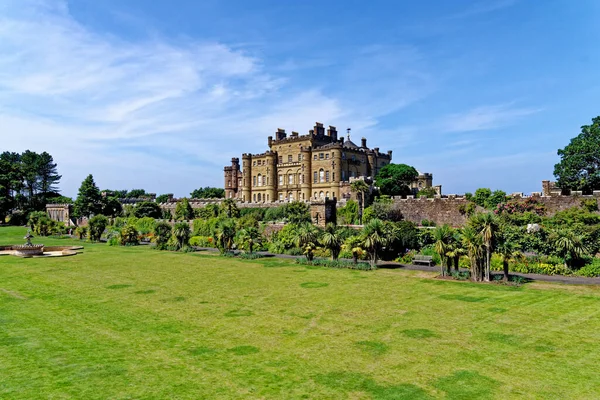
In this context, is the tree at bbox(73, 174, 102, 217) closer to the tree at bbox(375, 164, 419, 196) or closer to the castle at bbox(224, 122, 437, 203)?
the castle at bbox(224, 122, 437, 203)

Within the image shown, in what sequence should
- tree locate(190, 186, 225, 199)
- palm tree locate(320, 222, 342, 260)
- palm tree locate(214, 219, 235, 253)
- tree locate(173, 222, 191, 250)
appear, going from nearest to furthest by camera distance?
palm tree locate(320, 222, 342, 260), palm tree locate(214, 219, 235, 253), tree locate(173, 222, 191, 250), tree locate(190, 186, 225, 199)

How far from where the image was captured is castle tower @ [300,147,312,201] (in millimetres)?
64688

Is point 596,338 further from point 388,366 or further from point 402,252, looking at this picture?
point 402,252

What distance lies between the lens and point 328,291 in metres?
21.0

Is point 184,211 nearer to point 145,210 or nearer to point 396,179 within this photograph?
point 145,210

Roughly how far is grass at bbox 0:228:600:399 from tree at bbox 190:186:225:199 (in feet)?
253

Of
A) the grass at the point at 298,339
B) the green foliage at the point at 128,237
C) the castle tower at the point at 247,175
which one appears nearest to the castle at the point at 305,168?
the castle tower at the point at 247,175

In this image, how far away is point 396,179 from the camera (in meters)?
62.6

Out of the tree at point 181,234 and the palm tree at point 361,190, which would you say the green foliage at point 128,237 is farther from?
the palm tree at point 361,190

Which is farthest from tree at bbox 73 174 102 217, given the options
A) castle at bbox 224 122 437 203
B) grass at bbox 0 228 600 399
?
grass at bbox 0 228 600 399

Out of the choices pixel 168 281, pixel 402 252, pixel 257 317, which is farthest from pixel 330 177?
pixel 257 317

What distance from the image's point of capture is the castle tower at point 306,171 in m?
64.7

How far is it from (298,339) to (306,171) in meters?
52.0

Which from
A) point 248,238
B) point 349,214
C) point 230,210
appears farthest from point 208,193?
point 248,238
